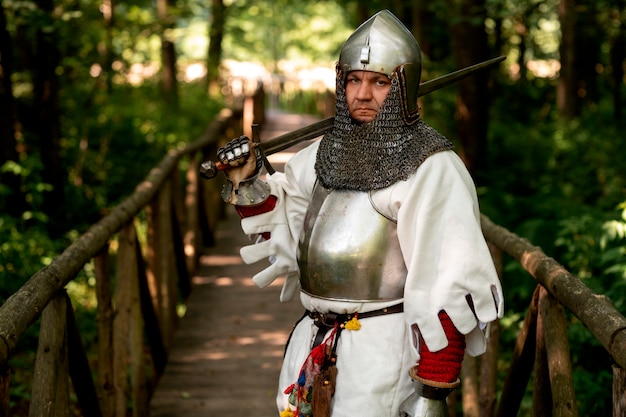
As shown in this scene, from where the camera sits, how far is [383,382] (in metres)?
2.72

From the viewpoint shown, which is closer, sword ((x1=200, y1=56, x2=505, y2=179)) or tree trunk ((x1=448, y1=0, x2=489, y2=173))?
sword ((x1=200, y1=56, x2=505, y2=179))

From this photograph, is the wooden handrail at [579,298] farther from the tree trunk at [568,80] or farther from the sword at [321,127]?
the tree trunk at [568,80]

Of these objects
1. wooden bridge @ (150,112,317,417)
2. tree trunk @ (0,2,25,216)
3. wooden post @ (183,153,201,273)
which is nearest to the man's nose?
wooden bridge @ (150,112,317,417)

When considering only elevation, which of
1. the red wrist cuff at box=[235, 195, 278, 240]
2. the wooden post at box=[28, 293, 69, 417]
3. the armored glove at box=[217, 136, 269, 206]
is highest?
the armored glove at box=[217, 136, 269, 206]

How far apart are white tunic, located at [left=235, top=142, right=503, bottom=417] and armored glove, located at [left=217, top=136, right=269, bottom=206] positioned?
36 cm

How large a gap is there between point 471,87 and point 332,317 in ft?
19.8

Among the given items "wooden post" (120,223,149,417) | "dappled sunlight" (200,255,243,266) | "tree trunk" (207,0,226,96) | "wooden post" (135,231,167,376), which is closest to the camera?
"wooden post" (120,223,149,417)

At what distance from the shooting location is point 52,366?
9.81 feet

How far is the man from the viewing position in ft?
8.58

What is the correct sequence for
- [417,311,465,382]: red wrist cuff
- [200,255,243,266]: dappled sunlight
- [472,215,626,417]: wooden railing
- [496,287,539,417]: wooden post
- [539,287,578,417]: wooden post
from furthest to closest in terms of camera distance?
[200,255,243,266]: dappled sunlight
[496,287,539,417]: wooden post
[539,287,578,417]: wooden post
[417,311,465,382]: red wrist cuff
[472,215,626,417]: wooden railing

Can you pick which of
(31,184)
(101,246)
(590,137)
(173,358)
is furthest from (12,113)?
(590,137)

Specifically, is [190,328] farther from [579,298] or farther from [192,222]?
[579,298]

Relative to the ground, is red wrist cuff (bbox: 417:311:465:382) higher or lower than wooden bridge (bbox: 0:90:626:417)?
higher

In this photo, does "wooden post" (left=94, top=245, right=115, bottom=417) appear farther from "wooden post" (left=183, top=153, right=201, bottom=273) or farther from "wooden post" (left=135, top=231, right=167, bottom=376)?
"wooden post" (left=183, top=153, right=201, bottom=273)
